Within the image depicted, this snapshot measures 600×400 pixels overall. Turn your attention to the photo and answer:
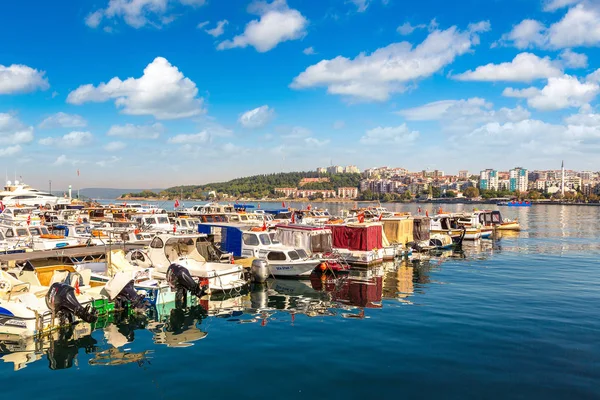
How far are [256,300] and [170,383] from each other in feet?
35.1

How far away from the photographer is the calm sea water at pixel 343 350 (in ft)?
41.7

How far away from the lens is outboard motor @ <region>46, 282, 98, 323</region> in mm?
17156

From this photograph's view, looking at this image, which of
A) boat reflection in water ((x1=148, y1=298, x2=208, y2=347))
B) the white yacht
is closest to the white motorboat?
boat reflection in water ((x1=148, y1=298, x2=208, y2=347))

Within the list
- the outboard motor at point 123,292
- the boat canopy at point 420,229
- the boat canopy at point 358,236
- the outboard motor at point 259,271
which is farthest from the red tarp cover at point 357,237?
the outboard motor at point 123,292

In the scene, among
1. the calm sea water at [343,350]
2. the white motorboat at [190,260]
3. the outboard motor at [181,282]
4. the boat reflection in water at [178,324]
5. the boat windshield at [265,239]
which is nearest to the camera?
the calm sea water at [343,350]

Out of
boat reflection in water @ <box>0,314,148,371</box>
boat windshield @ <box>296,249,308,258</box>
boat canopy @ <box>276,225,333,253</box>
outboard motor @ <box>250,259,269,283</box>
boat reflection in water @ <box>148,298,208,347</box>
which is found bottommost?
boat reflection in water @ <box>148,298,208,347</box>

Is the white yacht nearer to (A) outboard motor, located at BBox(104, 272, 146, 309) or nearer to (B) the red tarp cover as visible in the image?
(B) the red tarp cover

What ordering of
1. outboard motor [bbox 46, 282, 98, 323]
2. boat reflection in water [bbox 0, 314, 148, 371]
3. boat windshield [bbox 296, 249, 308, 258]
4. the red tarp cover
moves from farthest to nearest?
the red tarp cover < boat windshield [bbox 296, 249, 308, 258] < outboard motor [bbox 46, 282, 98, 323] < boat reflection in water [bbox 0, 314, 148, 371]

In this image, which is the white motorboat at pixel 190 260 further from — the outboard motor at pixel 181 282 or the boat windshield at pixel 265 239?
the boat windshield at pixel 265 239

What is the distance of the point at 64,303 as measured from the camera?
17.2 m

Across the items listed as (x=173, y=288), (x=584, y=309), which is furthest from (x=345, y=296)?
(x=584, y=309)

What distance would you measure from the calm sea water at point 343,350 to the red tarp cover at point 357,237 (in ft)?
29.1

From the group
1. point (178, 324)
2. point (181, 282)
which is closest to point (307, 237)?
point (181, 282)

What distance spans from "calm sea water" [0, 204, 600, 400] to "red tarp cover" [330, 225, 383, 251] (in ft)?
29.1
